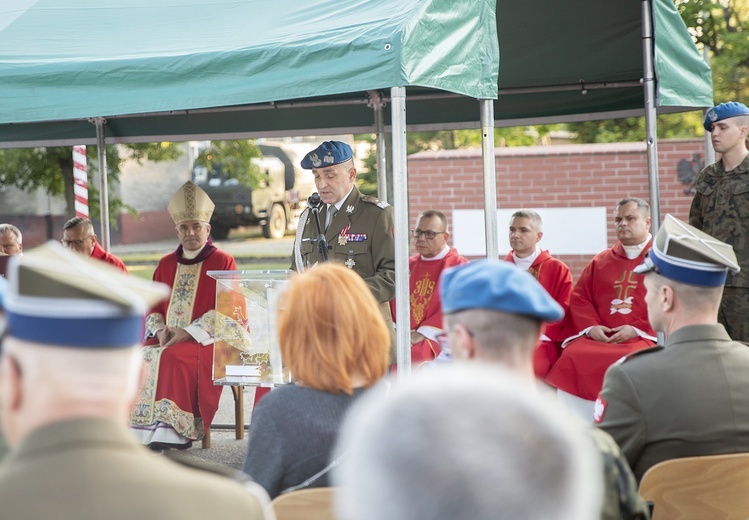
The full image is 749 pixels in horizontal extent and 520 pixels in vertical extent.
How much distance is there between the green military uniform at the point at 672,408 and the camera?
279 cm

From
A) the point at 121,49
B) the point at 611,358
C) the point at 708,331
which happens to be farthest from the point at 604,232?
the point at 708,331

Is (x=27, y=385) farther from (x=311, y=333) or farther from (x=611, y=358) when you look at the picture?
(x=611, y=358)

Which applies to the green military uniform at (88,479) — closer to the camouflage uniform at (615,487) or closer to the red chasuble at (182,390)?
the camouflage uniform at (615,487)

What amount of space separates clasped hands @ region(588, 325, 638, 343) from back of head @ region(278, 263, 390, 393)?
401 cm

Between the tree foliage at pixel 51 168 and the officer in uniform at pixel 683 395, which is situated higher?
the tree foliage at pixel 51 168

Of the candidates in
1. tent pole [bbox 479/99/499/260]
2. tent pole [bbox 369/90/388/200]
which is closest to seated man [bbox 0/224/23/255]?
tent pole [bbox 369/90/388/200]

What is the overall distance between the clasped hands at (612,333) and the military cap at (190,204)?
9.14ft

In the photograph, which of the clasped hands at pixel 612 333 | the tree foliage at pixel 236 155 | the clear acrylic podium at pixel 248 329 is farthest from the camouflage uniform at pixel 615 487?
the tree foliage at pixel 236 155

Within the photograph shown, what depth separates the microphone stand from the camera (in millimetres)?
5441

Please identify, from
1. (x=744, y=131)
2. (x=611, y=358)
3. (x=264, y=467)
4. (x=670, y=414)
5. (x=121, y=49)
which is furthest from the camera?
(x=611, y=358)

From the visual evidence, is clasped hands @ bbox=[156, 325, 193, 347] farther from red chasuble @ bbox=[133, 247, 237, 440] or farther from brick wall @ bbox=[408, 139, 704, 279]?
brick wall @ bbox=[408, 139, 704, 279]

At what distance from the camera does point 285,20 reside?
15.6 ft

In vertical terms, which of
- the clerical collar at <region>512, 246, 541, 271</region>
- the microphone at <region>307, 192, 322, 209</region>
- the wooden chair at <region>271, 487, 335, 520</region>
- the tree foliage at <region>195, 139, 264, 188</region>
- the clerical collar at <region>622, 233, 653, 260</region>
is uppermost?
the tree foliage at <region>195, 139, 264, 188</region>

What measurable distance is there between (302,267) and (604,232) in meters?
8.49
